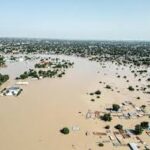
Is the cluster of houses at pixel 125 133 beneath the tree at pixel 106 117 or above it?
beneath

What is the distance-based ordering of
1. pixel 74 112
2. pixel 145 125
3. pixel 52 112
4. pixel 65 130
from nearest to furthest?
1. pixel 65 130
2. pixel 145 125
3. pixel 52 112
4. pixel 74 112

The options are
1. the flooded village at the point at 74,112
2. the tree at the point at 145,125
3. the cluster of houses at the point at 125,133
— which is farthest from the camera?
the tree at the point at 145,125

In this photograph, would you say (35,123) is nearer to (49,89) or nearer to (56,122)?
(56,122)

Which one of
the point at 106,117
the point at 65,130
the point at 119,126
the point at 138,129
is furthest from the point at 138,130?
the point at 65,130

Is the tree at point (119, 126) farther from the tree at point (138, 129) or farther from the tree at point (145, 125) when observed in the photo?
the tree at point (145, 125)

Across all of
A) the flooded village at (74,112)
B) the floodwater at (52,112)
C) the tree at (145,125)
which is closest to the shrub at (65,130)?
the flooded village at (74,112)

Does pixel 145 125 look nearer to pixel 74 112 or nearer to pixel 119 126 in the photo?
pixel 119 126

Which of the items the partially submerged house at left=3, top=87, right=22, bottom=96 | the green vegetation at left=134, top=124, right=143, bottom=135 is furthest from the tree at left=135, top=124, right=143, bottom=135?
the partially submerged house at left=3, top=87, right=22, bottom=96

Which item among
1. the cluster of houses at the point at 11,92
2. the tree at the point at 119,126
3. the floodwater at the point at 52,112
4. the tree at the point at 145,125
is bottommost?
the floodwater at the point at 52,112

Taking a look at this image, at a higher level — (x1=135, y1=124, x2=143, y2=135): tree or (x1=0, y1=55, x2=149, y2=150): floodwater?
(x1=135, y1=124, x2=143, y2=135): tree

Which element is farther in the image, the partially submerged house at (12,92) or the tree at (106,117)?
the partially submerged house at (12,92)

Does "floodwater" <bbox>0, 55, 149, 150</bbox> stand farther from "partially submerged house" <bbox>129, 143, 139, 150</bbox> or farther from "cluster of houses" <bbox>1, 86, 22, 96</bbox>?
"partially submerged house" <bbox>129, 143, 139, 150</bbox>

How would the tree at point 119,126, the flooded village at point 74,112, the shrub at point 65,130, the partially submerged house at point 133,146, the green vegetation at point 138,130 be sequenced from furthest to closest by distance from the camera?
the tree at point 119,126 < the green vegetation at point 138,130 < the shrub at point 65,130 < the flooded village at point 74,112 < the partially submerged house at point 133,146
